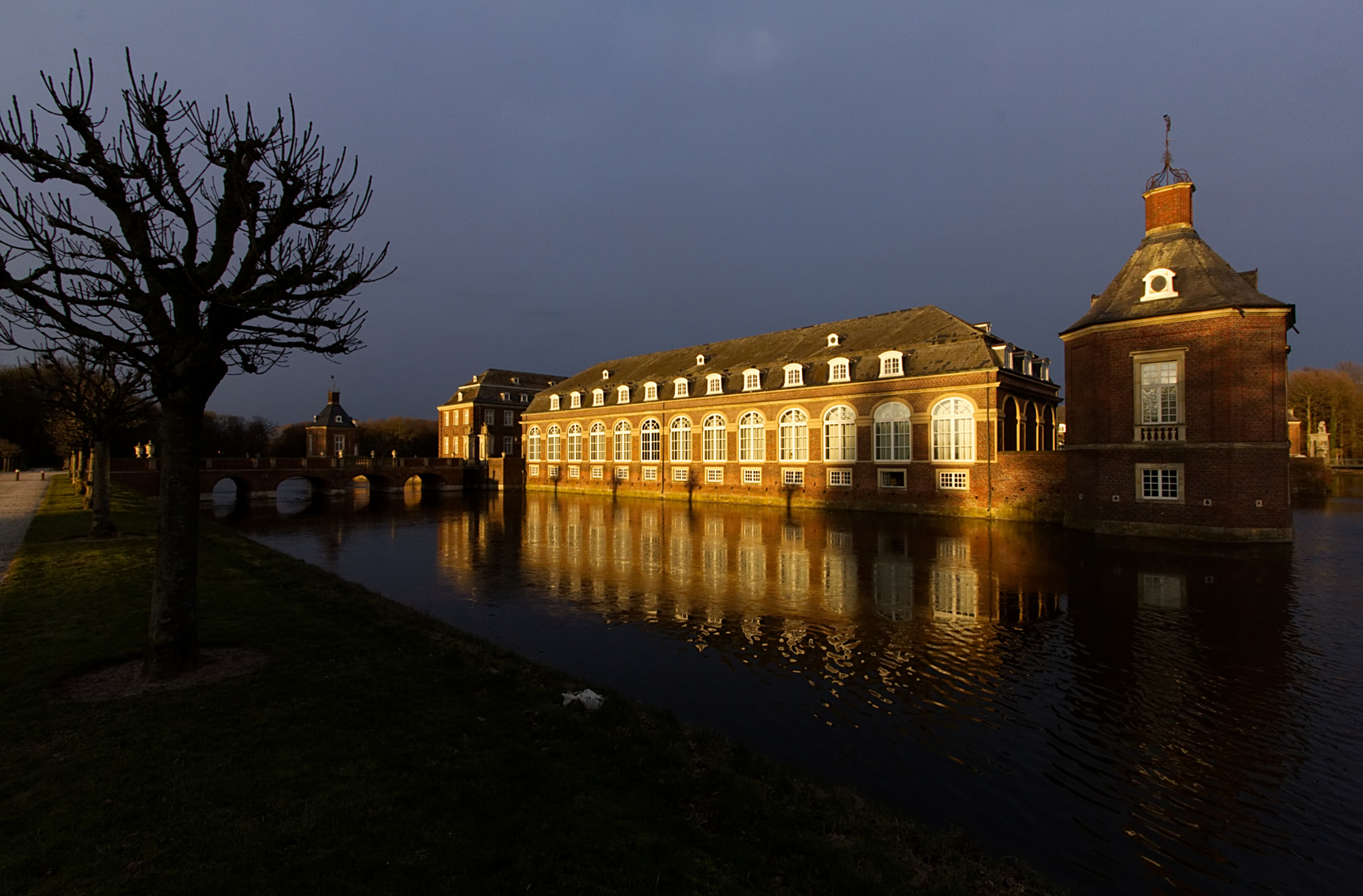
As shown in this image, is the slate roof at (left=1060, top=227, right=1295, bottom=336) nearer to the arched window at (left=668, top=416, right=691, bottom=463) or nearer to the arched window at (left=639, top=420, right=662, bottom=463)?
the arched window at (left=668, top=416, right=691, bottom=463)

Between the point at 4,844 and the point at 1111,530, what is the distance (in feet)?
94.7

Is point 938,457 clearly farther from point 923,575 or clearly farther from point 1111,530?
point 923,575

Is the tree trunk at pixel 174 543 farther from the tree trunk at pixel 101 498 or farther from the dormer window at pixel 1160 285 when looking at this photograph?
the dormer window at pixel 1160 285

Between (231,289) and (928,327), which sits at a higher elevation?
(928,327)

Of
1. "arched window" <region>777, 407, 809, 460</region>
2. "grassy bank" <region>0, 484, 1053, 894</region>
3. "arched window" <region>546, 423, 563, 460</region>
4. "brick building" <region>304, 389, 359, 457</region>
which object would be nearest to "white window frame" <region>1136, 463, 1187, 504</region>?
"arched window" <region>777, 407, 809, 460</region>

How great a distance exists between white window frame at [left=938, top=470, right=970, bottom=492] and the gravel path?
1306 inches

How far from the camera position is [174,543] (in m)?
7.19

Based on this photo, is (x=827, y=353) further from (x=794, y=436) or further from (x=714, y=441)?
(x=714, y=441)

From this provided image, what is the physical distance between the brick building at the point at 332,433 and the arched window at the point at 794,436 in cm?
5601

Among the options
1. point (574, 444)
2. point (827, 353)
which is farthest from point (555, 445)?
point (827, 353)

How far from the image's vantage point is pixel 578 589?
1536 cm

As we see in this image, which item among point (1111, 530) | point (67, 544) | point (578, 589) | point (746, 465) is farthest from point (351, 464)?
point (1111, 530)

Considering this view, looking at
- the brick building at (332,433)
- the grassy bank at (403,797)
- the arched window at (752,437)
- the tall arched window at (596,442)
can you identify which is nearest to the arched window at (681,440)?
the arched window at (752,437)

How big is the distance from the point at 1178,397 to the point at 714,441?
26.3 metres
